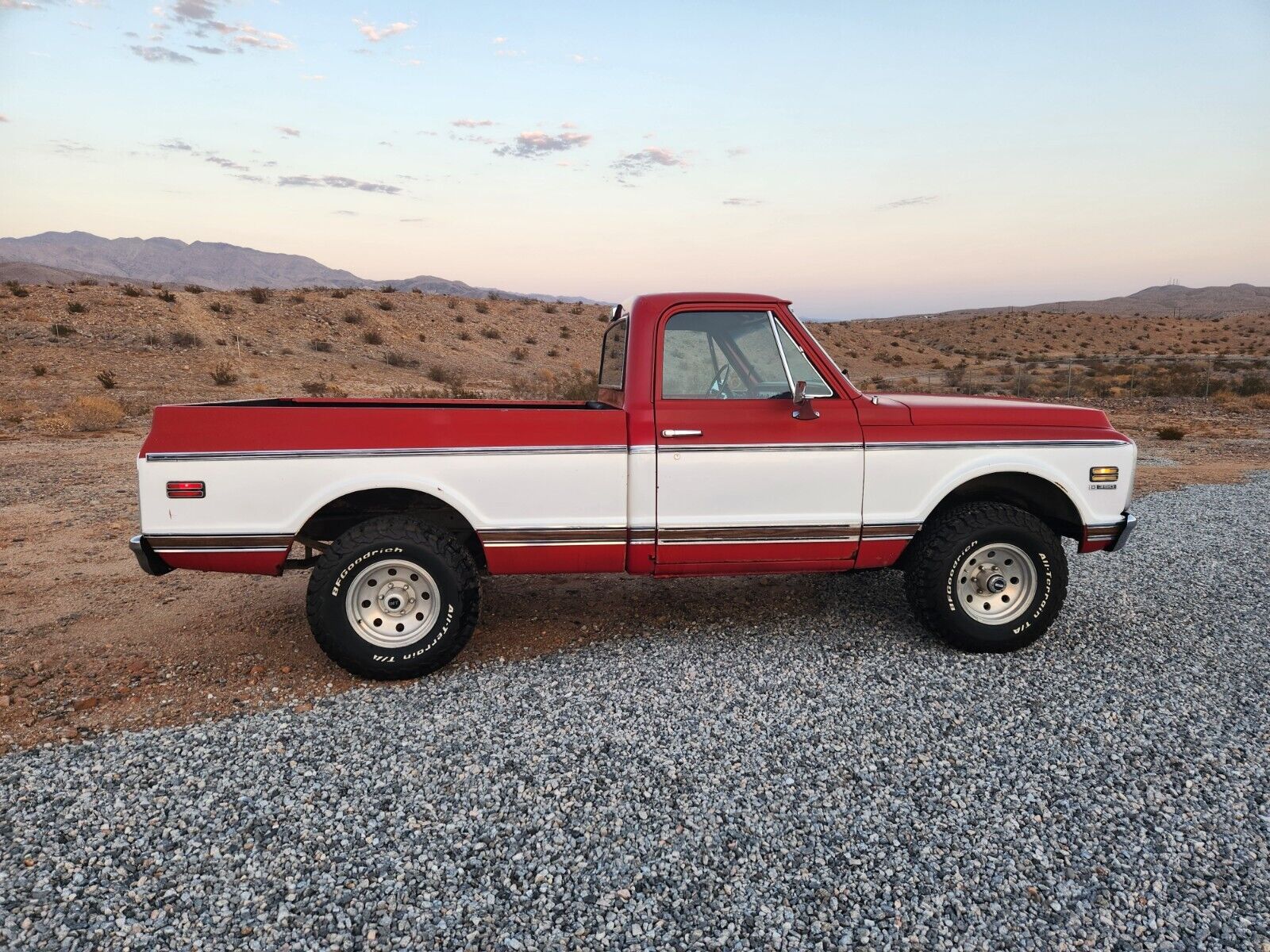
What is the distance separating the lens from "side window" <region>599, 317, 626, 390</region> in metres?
5.01

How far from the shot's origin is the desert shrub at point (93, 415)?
1538 cm

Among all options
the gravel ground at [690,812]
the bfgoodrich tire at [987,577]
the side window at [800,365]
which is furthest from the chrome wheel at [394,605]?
the bfgoodrich tire at [987,577]

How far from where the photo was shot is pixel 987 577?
4871 millimetres

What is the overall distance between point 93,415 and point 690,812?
16613 millimetres

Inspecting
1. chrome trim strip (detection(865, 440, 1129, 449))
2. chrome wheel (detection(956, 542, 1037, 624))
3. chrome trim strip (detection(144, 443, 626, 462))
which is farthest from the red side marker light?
chrome wheel (detection(956, 542, 1037, 624))

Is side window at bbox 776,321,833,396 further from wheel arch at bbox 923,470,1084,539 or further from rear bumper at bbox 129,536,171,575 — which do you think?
rear bumper at bbox 129,536,171,575

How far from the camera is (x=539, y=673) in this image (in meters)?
4.63

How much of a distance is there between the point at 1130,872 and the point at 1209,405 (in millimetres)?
25123

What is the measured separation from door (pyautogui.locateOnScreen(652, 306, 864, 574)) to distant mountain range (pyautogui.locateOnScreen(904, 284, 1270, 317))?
13731 centimetres

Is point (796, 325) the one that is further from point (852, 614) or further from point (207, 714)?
point (207, 714)

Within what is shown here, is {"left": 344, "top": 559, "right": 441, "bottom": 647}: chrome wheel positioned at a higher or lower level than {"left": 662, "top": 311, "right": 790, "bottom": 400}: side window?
lower

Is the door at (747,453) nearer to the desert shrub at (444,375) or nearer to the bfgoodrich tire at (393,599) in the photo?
the bfgoodrich tire at (393,599)

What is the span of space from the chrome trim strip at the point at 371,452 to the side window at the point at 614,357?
63 centimetres

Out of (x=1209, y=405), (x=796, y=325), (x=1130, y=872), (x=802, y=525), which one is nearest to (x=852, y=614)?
(x=802, y=525)
